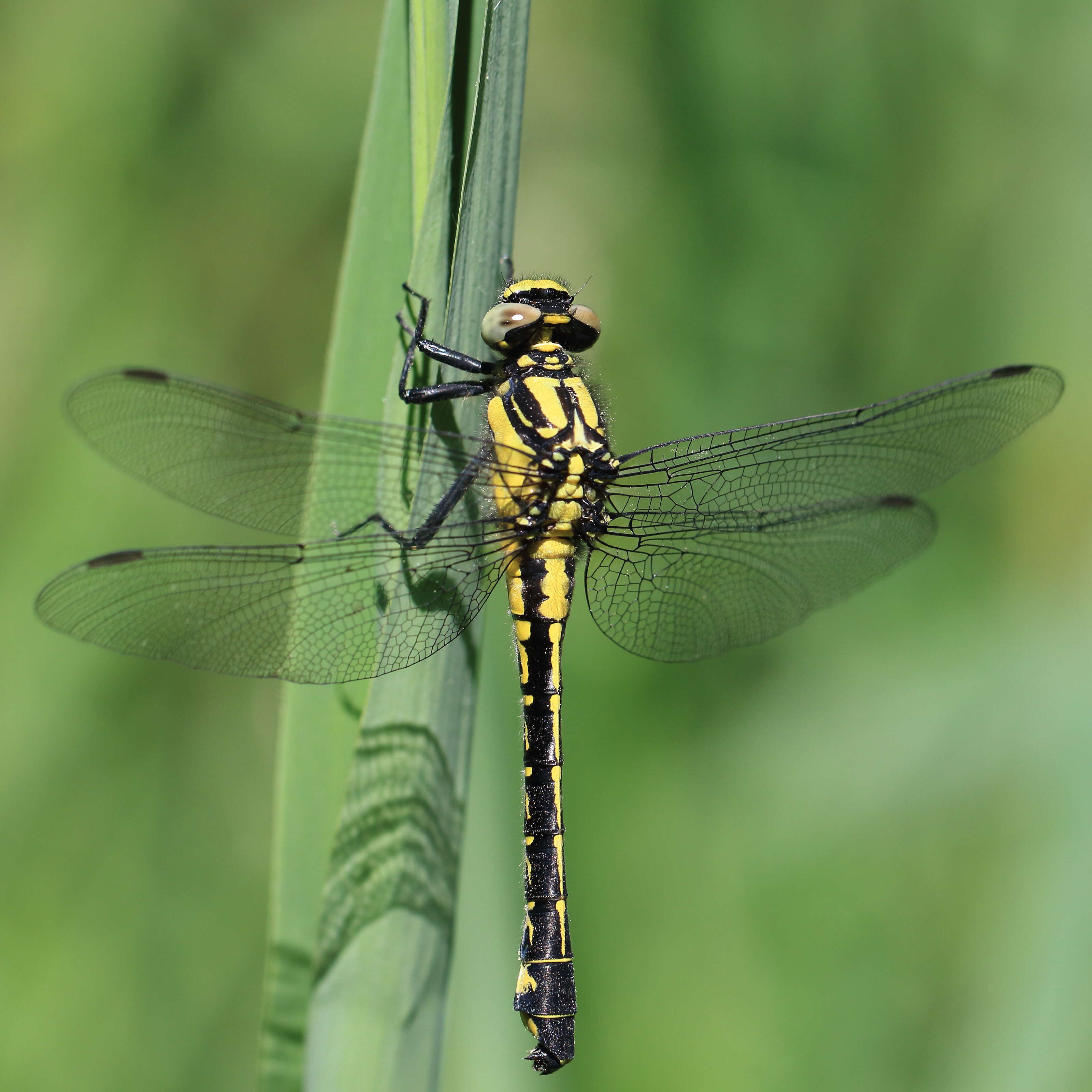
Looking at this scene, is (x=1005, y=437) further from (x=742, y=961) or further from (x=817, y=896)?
(x=742, y=961)

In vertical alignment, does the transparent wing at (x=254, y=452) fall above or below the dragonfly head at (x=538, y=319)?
below

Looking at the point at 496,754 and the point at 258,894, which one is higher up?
the point at 496,754

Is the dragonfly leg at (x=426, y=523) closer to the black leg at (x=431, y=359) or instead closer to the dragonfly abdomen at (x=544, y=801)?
the black leg at (x=431, y=359)

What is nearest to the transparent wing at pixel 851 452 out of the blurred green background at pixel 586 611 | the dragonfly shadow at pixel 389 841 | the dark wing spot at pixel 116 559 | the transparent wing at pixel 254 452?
the blurred green background at pixel 586 611

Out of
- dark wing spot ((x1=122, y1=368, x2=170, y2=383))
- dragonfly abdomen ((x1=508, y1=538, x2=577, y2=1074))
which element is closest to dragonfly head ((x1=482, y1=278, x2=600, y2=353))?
dragonfly abdomen ((x1=508, y1=538, x2=577, y2=1074))

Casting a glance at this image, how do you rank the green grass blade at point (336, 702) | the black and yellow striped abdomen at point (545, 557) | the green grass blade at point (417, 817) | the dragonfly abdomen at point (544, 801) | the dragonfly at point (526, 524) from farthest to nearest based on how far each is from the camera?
the black and yellow striped abdomen at point (545, 557) < the dragonfly abdomen at point (544, 801) < the dragonfly at point (526, 524) < the green grass blade at point (336, 702) < the green grass blade at point (417, 817)

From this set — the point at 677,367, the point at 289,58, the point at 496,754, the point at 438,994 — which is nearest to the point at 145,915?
the point at 496,754

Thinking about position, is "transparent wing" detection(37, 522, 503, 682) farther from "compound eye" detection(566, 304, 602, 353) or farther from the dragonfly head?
"compound eye" detection(566, 304, 602, 353)

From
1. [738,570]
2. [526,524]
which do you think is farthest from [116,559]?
[738,570]
